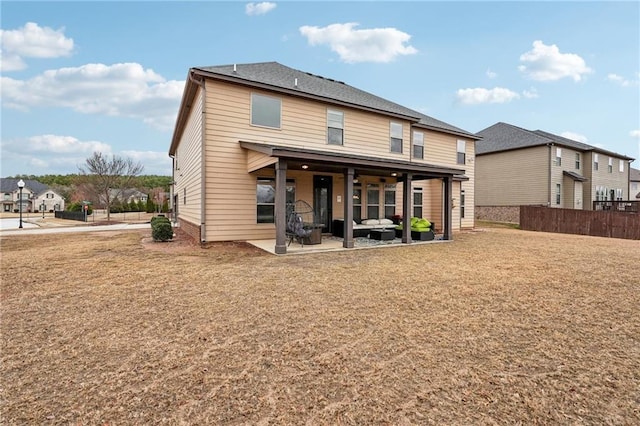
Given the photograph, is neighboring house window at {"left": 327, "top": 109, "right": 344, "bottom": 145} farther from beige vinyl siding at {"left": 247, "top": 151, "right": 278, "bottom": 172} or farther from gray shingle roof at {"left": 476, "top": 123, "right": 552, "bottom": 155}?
gray shingle roof at {"left": 476, "top": 123, "right": 552, "bottom": 155}

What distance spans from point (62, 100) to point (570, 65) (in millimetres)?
34466

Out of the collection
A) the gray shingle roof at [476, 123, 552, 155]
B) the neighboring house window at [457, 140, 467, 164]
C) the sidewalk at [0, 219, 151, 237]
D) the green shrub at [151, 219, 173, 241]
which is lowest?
the sidewalk at [0, 219, 151, 237]

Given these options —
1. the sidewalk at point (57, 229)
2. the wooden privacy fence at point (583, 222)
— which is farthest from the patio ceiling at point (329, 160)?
the sidewalk at point (57, 229)

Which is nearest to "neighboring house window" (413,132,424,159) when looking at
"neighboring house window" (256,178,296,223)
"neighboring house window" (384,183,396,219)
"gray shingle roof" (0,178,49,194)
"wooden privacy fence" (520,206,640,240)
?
"neighboring house window" (384,183,396,219)

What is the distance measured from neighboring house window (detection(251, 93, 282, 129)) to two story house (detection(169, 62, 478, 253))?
34 mm

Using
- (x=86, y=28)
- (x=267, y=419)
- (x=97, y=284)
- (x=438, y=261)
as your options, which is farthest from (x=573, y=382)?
(x=86, y=28)

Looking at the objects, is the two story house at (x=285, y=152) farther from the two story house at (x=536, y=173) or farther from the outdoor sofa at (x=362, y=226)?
the two story house at (x=536, y=173)

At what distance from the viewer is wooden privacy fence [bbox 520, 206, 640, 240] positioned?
46.1ft

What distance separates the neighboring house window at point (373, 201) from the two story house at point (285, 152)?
0.04m

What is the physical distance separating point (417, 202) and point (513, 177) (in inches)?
491

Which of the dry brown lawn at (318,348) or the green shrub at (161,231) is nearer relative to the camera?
the dry brown lawn at (318,348)

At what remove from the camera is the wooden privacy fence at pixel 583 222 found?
14.0 meters

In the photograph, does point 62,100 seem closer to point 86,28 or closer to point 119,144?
point 86,28

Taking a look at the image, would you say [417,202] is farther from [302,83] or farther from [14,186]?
[14,186]
